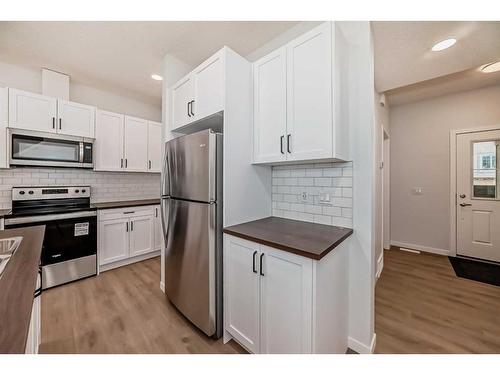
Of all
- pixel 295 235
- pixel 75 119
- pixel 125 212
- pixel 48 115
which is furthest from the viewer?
pixel 125 212

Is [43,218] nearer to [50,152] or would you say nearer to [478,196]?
[50,152]

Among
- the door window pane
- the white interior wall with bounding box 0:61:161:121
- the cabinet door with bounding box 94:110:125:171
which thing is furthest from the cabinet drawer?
the door window pane

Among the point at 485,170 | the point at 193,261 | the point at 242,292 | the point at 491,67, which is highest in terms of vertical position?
the point at 491,67

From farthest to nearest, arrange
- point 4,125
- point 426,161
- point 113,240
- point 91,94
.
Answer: point 426,161 → point 91,94 → point 113,240 → point 4,125

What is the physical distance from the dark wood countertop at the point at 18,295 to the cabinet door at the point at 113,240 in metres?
1.60

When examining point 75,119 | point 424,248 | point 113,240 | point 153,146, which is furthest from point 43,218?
point 424,248

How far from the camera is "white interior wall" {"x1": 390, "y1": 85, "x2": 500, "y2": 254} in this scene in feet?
10.6

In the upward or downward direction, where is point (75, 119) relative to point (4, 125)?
upward

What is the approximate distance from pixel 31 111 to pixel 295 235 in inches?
127

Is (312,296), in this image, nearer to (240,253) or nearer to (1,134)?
(240,253)

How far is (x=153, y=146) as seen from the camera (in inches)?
137

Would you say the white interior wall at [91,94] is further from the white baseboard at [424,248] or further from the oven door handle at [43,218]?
the white baseboard at [424,248]

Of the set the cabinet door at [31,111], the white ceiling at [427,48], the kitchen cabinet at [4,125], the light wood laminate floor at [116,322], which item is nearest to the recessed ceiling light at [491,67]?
the white ceiling at [427,48]

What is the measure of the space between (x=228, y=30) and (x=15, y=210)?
3.11 meters
